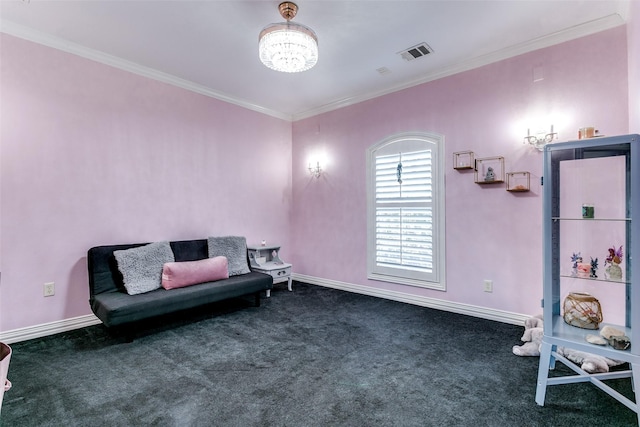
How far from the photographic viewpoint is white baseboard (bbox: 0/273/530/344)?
2.79 meters

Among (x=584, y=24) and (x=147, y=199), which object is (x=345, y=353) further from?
(x=584, y=24)

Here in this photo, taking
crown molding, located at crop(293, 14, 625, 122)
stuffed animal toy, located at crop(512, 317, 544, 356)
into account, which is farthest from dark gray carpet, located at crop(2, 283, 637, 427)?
crown molding, located at crop(293, 14, 625, 122)

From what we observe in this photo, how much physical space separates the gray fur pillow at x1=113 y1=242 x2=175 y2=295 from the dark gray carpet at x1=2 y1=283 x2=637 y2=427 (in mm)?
429

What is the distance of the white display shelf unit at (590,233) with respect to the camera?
1709 mm

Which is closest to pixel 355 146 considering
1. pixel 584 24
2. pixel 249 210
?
pixel 249 210

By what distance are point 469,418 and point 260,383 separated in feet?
4.26

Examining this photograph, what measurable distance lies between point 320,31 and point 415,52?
3.47 feet

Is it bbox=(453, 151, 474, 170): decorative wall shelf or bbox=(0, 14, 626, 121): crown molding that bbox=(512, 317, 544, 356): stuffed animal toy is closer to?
bbox=(453, 151, 474, 170): decorative wall shelf

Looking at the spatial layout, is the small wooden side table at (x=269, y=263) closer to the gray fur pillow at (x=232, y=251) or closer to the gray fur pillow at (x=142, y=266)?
the gray fur pillow at (x=232, y=251)

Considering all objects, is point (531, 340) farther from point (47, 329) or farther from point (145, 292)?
point (47, 329)

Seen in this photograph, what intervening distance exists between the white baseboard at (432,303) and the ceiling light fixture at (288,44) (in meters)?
2.91

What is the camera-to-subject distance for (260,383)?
2.11 metres

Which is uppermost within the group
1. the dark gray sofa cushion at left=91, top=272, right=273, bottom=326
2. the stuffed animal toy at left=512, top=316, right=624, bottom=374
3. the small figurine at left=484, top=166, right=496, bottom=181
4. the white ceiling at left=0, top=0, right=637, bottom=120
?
the white ceiling at left=0, top=0, right=637, bottom=120

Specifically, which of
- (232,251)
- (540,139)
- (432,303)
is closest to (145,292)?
(232,251)
